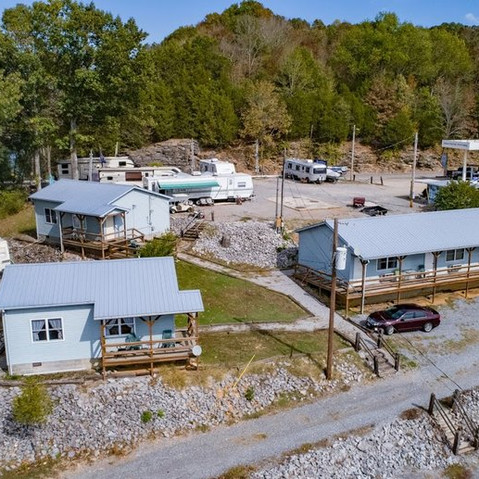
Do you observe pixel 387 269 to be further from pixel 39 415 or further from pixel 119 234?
pixel 39 415

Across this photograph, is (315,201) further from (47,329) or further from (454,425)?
(47,329)

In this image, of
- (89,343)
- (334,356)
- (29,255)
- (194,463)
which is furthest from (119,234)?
(194,463)

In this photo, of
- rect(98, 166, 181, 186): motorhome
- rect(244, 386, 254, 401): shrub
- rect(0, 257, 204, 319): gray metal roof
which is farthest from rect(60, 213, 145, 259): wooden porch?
rect(98, 166, 181, 186): motorhome

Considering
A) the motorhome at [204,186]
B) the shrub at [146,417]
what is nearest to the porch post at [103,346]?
the shrub at [146,417]

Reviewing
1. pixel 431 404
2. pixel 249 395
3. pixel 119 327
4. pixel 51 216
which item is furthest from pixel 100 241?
pixel 431 404

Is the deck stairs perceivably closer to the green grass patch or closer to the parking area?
the green grass patch

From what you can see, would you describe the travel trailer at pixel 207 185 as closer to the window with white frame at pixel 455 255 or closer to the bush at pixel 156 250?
the bush at pixel 156 250
